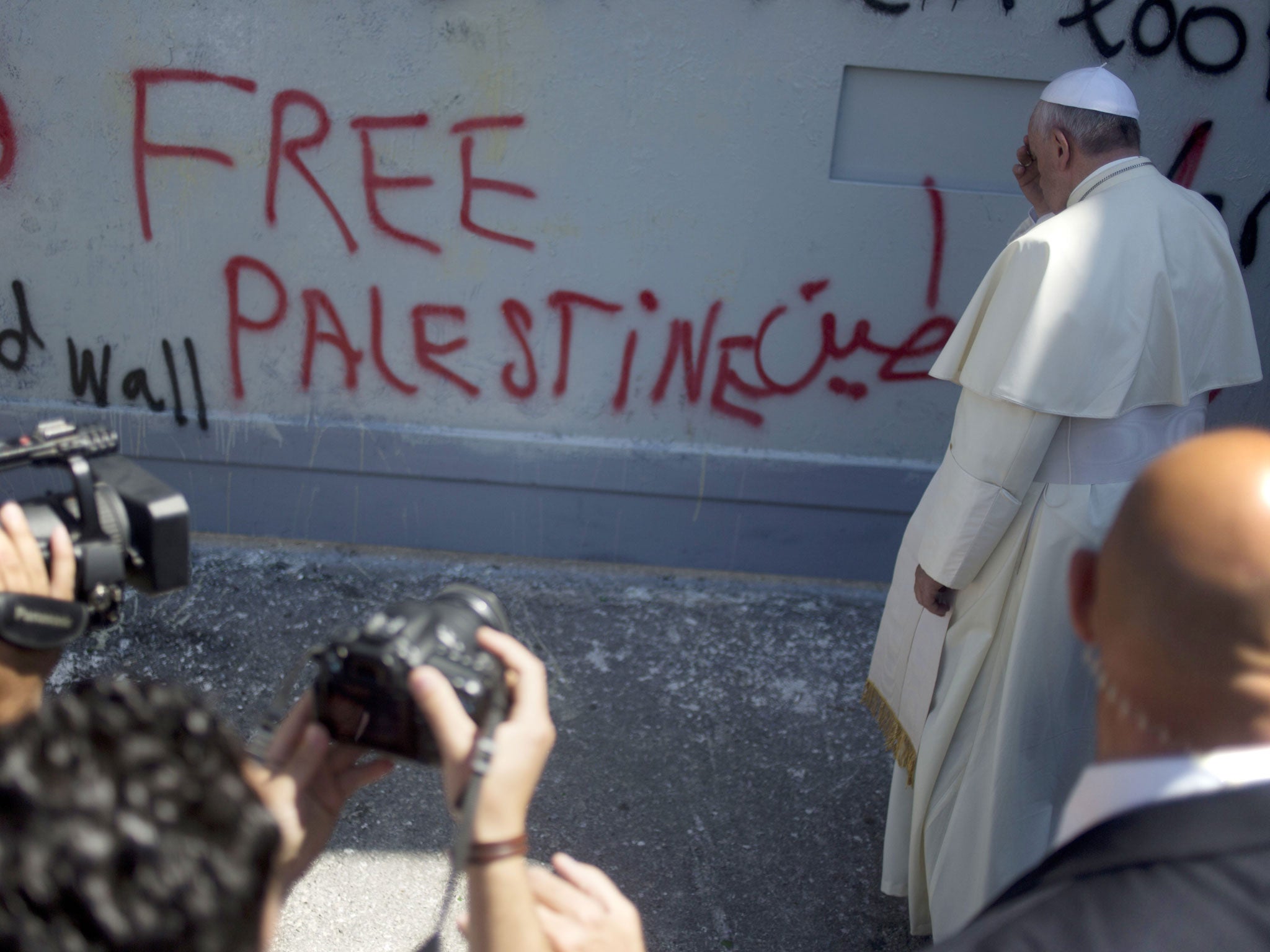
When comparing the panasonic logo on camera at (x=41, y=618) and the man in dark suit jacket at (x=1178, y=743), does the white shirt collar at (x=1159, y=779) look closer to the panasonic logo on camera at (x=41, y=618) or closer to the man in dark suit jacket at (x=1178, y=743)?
the man in dark suit jacket at (x=1178, y=743)

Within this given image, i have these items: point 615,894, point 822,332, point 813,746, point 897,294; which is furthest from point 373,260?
point 615,894

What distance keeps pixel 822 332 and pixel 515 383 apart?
116 cm

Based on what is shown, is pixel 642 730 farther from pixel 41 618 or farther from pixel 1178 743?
pixel 1178 743

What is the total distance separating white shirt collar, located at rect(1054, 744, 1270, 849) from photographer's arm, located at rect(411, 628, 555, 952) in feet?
1.62

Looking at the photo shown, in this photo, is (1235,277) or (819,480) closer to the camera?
(1235,277)

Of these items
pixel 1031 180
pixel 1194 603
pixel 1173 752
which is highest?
pixel 1031 180

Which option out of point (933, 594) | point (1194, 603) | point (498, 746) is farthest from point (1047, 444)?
point (498, 746)

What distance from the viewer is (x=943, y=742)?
2.15m

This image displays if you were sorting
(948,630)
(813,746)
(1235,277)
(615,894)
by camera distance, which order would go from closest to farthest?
(615,894) < (1235,277) < (948,630) < (813,746)

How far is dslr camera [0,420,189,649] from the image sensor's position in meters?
1.24

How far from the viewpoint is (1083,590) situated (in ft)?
3.33

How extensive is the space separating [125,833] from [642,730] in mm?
2333

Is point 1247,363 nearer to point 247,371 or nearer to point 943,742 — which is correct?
point 943,742

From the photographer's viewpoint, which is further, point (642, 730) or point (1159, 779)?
point (642, 730)
